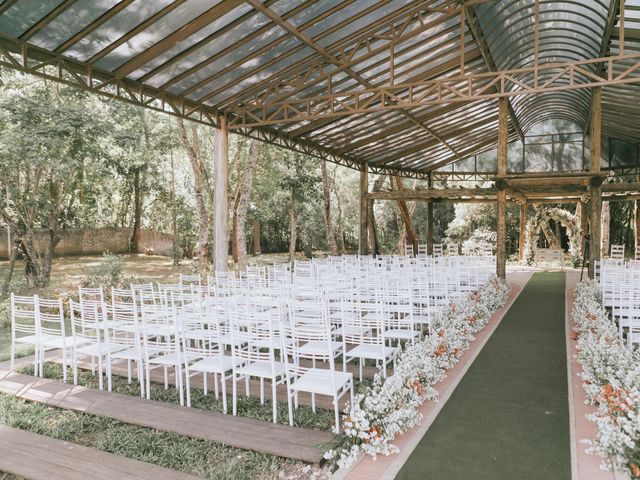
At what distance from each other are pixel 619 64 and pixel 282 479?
46.8 feet

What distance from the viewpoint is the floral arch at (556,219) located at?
22.9 metres

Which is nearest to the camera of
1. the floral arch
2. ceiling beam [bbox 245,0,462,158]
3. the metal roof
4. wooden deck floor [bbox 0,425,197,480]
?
wooden deck floor [bbox 0,425,197,480]

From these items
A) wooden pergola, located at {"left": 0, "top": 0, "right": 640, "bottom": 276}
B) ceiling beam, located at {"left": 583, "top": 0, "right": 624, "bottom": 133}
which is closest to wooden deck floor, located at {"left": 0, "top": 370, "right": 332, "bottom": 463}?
wooden pergola, located at {"left": 0, "top": 0, "right": 640, "bottom": 276}

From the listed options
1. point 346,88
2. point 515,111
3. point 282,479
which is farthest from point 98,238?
point 282,479

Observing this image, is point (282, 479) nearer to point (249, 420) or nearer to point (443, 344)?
point (249, 420)

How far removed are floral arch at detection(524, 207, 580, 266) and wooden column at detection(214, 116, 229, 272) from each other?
16.9m

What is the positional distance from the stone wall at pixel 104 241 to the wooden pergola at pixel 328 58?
54.4 ft

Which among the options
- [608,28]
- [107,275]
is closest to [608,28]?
[608,28]

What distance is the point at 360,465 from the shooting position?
356 cm

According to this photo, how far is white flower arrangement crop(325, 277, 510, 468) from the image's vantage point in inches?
144

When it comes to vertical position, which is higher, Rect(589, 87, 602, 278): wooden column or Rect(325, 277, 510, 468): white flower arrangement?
Rect(589, 87, 602, 278): wooden column

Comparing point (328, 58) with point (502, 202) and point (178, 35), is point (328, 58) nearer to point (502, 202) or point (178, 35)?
point (178, 35)

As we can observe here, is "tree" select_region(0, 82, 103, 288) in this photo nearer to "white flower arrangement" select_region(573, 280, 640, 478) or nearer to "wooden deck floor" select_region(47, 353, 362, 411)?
"wooden deck floor" select_region(47, 353, 362, 411)

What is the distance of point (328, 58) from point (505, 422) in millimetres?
8345
